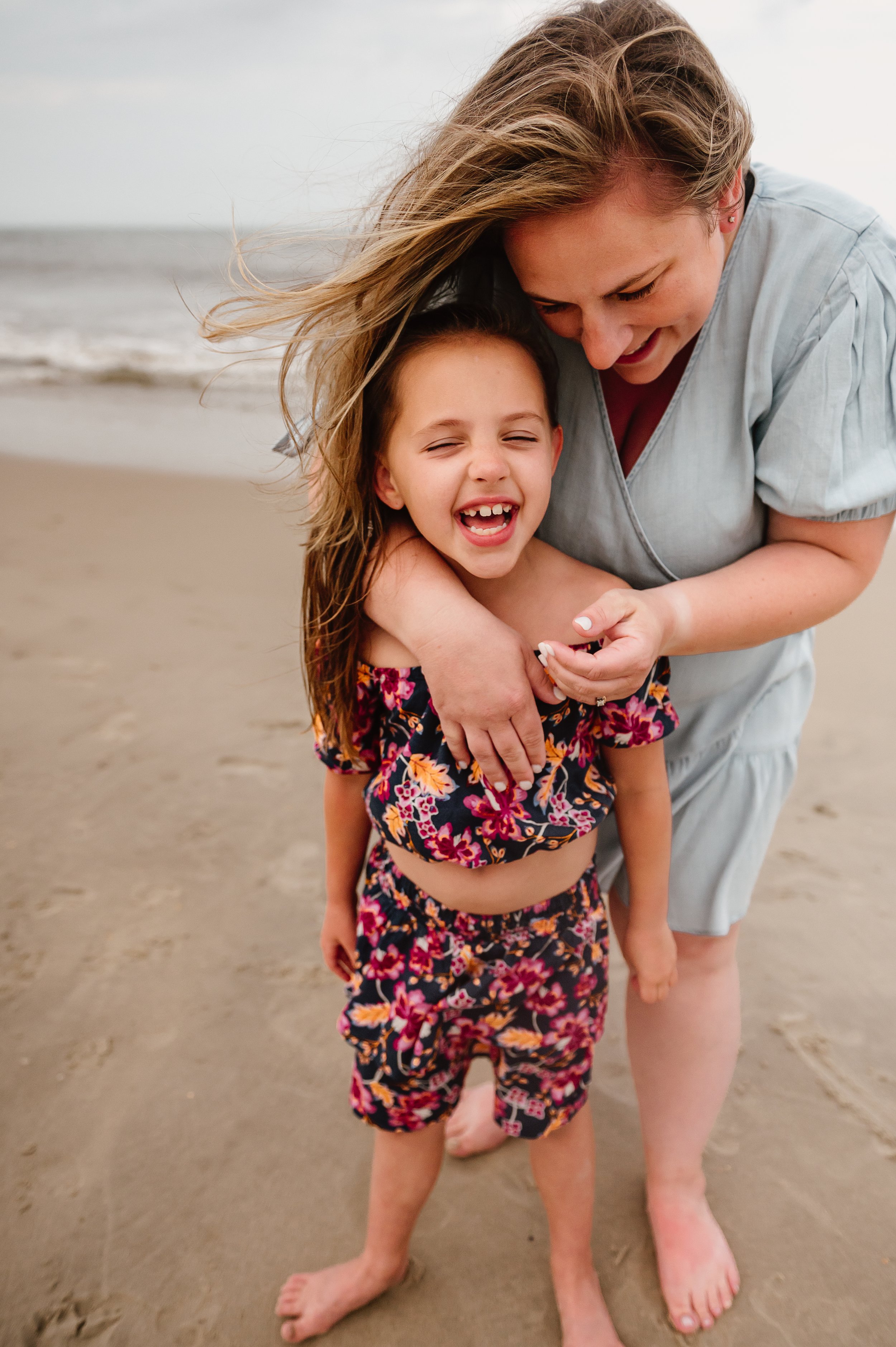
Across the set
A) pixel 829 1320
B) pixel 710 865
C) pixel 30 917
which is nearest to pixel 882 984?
pixel 829 1320

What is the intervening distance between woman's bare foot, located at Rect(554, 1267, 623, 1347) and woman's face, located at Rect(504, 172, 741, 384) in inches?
58.8

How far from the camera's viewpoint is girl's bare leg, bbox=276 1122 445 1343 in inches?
59.4

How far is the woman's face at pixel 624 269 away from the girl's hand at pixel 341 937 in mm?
985

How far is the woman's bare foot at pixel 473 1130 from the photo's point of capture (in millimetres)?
1866

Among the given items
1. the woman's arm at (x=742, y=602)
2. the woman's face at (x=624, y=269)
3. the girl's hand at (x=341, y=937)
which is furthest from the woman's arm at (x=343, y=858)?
the woman's face at (x=624, y=269)

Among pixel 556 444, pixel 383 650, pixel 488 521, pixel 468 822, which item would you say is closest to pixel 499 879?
pixel 468 822

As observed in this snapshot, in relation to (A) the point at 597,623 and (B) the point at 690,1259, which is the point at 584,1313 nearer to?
(B) the point at 690,1259

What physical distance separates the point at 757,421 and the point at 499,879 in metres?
0.74

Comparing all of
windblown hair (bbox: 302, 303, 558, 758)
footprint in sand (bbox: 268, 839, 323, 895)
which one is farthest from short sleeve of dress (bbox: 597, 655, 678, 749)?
footprint in sand (bbox: 268, 839, 323, 895)

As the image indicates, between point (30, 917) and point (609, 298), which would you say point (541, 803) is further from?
point (30, 917)

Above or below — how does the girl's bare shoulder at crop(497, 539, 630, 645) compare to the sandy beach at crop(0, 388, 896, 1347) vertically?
above

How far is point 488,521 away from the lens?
1.20 meters

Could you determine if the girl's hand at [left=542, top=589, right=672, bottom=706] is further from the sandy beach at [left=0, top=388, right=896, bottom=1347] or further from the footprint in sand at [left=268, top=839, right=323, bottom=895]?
the footprint in sand at [left=268, top=839, right=323, bottom=895]

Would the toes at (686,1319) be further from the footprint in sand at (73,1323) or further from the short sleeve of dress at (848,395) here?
the short sleeve of dress at (848,395)
